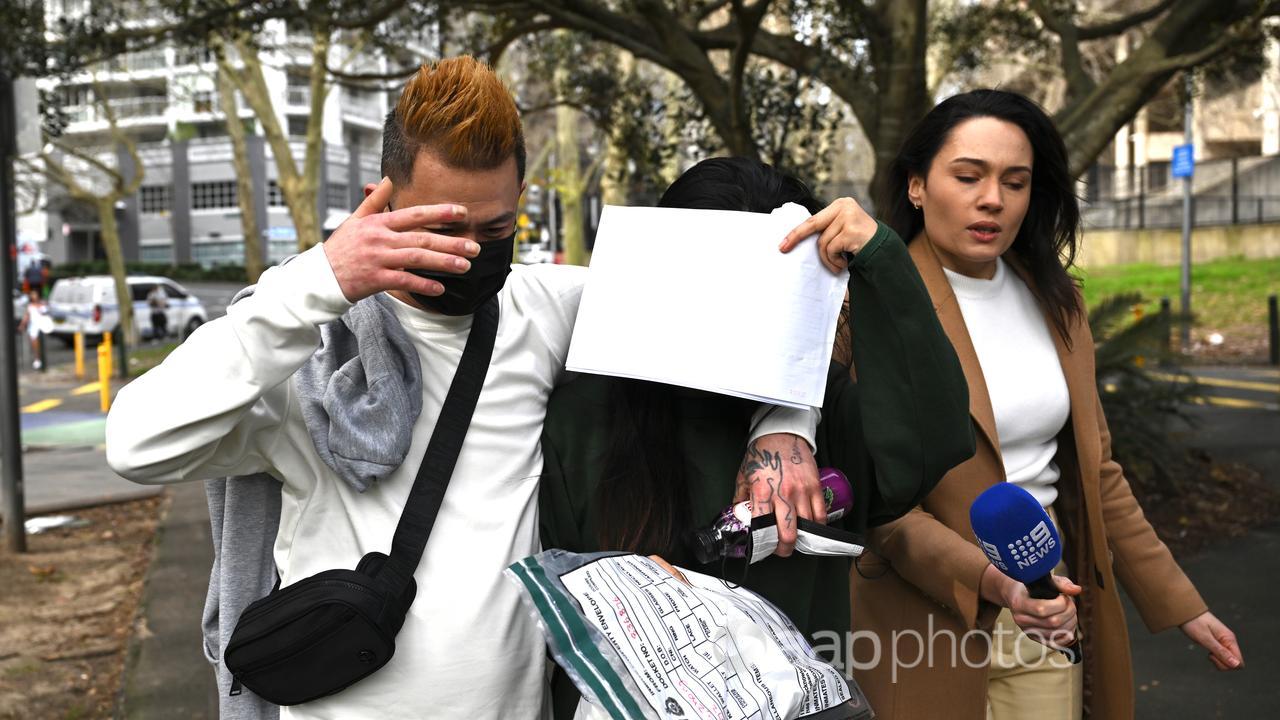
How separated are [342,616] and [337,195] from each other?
73.8m

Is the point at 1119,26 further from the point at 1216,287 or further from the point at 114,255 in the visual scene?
the point at 114,255

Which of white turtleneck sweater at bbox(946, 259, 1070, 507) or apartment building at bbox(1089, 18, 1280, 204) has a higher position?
apartment building at bbox(1089, 18, 1280, 204)

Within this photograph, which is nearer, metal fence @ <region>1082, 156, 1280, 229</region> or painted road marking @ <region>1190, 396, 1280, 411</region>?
painted road marking @ <region>1190, 396, 1280, 411</region>

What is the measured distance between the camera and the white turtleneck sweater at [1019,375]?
2734 millimetres

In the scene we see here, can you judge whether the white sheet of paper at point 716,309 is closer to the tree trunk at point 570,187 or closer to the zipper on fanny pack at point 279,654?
the zipper on fanny pack at point 279,654

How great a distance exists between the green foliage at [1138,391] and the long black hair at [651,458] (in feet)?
20.4

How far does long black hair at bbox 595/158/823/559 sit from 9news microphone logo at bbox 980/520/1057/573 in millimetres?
509

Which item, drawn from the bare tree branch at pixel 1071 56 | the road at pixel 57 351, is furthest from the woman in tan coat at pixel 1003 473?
the road at pixel 57 351

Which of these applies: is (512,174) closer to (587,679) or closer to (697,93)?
(587,679)

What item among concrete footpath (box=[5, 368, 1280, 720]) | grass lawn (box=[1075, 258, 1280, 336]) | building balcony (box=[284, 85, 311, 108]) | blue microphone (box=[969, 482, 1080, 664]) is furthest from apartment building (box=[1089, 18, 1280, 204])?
building balcony (box=[284, 85, 311, 108])

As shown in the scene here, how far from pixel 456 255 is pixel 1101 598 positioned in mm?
1834

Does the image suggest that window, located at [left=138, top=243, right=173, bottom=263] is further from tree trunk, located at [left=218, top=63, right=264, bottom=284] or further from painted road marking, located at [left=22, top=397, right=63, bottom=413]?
painted road marking, located at [left=22, top=397, right=63, bottom=413]

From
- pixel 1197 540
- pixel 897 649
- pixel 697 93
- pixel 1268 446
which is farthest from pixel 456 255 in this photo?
pixel 1268 446

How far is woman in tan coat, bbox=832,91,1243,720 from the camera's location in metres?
2.64
